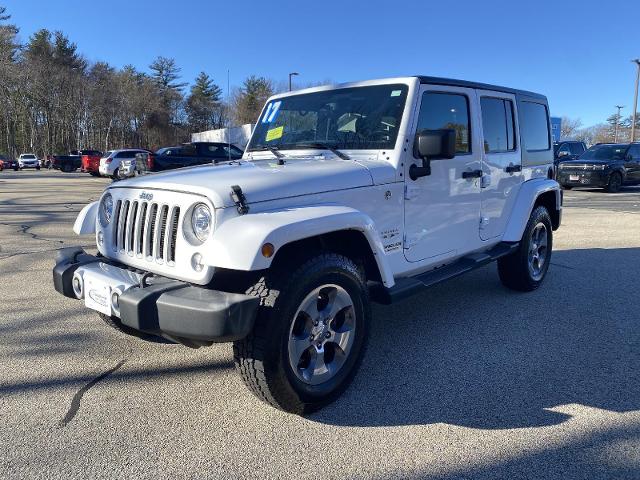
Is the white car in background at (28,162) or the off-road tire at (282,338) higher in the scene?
the white car in background at (28,162)

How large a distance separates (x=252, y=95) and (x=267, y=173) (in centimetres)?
6192

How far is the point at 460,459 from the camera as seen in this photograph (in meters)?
2.46

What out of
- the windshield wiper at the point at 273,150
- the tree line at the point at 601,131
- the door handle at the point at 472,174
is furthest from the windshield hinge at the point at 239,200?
the tree line at the point at 601,131

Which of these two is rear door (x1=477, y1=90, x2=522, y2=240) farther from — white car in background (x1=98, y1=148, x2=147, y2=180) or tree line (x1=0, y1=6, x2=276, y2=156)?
tree line (x1=0, y1=6, x2=276, y2=156)

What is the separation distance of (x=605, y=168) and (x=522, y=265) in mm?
14467

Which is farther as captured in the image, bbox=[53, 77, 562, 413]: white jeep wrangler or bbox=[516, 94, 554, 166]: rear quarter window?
bbox=[516, 94, 554, 166]: rear quarter window

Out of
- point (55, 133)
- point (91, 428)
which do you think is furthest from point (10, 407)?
point (55, 133)

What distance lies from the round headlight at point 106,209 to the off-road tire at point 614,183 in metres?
18.0

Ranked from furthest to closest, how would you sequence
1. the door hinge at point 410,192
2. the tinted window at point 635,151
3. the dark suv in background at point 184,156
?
1. the dark suv in background at point 184,156
2. the tinted window at point 635,151
3. the door hinge at point 410,192

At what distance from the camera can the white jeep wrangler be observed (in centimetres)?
256

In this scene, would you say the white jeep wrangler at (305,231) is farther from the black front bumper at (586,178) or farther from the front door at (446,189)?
the black front bumper at (586,178)

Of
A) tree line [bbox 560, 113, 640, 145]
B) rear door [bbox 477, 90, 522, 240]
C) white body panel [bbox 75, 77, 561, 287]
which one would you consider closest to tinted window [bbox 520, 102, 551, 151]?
rear door [bbox 477, 90, 522, 240]

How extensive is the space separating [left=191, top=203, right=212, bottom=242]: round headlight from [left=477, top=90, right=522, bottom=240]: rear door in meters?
2.65

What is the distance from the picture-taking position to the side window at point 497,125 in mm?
4523
